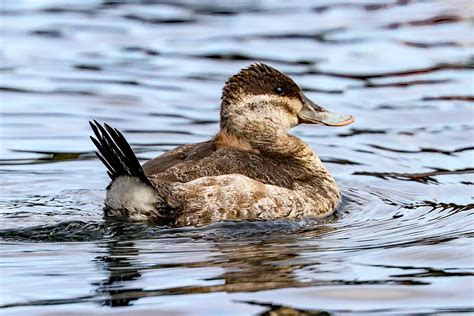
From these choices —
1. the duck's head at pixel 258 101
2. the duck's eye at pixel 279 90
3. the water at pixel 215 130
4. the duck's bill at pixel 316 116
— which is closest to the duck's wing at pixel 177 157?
the duck's head at pixel 258 101

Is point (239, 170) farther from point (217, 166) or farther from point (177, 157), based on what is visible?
point (177, 157)

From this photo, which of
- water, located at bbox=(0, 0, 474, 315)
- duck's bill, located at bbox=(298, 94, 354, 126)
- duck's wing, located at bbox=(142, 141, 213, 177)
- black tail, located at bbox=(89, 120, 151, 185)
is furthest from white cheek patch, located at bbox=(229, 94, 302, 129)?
black tail, located at bbox=(89, 120, 151, 185)

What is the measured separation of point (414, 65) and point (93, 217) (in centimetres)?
608

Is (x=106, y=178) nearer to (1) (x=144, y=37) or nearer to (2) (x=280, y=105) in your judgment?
(2) (x=280, y=105)

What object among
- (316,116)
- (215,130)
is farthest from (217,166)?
(215,130)

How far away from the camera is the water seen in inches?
245

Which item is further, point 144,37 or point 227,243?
point 144,37

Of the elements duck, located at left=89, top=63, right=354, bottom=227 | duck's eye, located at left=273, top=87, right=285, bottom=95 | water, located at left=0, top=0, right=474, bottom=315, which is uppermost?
duck's eye, located at left=273, top=87, right=285, bottom=95

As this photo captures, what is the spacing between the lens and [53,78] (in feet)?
42.9

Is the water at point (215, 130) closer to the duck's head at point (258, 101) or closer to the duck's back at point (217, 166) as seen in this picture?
the duck's back at point (217, 166)

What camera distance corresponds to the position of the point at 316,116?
860 cm

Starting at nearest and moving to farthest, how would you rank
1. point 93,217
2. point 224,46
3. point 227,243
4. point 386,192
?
point 227,243, point 93,217, point 386,192, point 224,46

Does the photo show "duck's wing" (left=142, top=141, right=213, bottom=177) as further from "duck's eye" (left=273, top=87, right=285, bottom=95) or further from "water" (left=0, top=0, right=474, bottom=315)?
"duck's eye" (left=273, top=87, right=285, bottom=95)

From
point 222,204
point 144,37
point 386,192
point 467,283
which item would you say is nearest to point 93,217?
point 222,204
